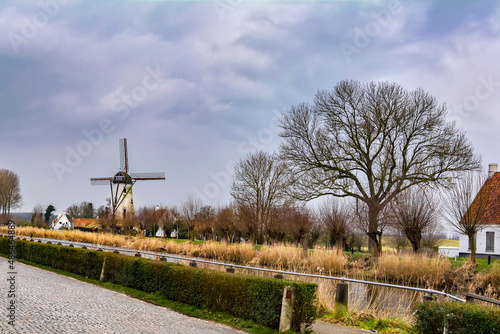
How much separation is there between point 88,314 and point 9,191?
7659cm

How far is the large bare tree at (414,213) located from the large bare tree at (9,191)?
69.5m

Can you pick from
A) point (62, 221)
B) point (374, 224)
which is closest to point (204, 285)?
point (374, 224)

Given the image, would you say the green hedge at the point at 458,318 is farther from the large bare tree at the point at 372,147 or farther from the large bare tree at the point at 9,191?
the large bare tree at the point at 9,191

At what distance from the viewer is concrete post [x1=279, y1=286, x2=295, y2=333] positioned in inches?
331

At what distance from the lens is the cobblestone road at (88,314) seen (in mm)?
8406

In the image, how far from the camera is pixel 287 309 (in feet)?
27.8

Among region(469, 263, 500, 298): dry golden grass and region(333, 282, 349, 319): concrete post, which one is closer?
region(333, 282, 349, 319): concrete post

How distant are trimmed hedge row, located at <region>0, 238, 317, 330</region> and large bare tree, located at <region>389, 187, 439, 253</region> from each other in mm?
18113

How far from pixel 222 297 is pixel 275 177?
34735mm

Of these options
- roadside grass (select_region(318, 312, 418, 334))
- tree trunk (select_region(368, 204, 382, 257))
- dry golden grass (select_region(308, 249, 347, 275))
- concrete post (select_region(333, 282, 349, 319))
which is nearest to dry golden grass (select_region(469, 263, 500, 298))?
dry golden grass (select_region(308, 249, 347, 275))

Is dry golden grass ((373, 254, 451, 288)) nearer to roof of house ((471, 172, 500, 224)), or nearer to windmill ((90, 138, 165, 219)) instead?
roof of house ((471, 172, 500, 224))

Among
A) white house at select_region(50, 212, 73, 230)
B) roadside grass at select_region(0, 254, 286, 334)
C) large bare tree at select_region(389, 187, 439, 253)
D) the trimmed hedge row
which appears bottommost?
white house at select_region(50, 212, 73, 230)

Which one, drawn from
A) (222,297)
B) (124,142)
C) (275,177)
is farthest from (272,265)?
(124,142)

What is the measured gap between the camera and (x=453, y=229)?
83.1 ft
